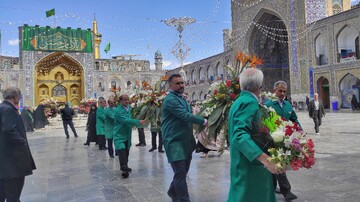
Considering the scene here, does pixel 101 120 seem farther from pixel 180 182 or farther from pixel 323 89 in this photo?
pixel 323 89

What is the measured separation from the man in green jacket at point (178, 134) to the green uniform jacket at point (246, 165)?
1.19 m

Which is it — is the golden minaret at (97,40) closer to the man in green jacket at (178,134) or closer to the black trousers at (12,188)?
the black trousers at (12,188)

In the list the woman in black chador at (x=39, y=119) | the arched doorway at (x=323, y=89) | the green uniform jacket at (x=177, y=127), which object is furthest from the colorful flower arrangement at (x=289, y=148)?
the arched doorway at (x=323, y=89)

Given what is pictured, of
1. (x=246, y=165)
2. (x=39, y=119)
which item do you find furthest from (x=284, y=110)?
(x=39, y=119)

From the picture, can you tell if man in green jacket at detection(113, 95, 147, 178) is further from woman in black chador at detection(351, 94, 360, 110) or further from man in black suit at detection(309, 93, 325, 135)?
woman in black chador at detection(351, 94, 360, 110)

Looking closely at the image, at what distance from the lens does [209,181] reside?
16.5 feet

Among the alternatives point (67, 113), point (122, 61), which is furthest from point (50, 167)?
point (122, 61)

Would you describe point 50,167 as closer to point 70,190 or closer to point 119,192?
point 70,190

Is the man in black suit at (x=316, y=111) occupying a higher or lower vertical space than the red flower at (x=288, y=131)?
lower

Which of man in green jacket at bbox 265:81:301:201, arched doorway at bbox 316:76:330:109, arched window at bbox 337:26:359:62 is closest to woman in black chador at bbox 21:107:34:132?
man in green jacket at bbox 265:81:301:201

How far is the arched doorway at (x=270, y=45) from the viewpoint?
28.2m

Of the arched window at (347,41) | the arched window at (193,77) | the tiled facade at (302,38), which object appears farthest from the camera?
the arched window at (193,77)

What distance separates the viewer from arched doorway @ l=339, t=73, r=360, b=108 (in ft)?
70.9

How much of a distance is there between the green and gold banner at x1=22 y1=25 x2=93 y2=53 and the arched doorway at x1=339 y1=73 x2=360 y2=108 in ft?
95.4
